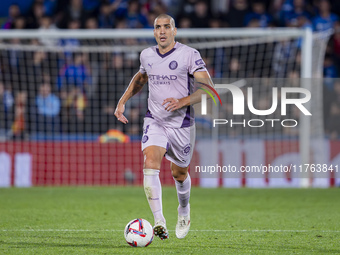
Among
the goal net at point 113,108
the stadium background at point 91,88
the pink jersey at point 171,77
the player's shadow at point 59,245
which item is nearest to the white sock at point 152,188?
the player's shadow at point 59,245

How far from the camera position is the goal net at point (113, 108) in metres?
13.0

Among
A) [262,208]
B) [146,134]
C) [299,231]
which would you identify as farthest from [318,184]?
[146,134]

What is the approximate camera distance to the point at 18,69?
49.4 ft

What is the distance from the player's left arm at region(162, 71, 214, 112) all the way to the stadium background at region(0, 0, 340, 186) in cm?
710

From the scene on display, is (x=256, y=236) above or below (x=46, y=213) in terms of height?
above

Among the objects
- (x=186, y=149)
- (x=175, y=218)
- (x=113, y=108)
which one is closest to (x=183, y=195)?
(x=186, y=149)

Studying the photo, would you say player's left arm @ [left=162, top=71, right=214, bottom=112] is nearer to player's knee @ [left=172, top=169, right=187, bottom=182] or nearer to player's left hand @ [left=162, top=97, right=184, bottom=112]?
player's left hand @ [left=162, top=97, right=184, bottom=112]

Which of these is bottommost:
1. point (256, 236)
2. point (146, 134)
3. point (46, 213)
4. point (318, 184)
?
point (318, 184)

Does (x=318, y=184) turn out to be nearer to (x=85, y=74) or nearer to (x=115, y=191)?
(x=115, y=191)

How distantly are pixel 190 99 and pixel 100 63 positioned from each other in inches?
366

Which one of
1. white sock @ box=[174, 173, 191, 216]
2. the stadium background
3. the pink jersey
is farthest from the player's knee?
the stadium background

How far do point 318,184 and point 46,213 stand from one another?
620 centimetres

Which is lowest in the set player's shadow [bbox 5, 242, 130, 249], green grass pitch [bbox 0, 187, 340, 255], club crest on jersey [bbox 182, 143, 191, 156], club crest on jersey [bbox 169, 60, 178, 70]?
green grass pitch [bbox 0, 187, 340, 255]

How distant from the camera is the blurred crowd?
14141mm
